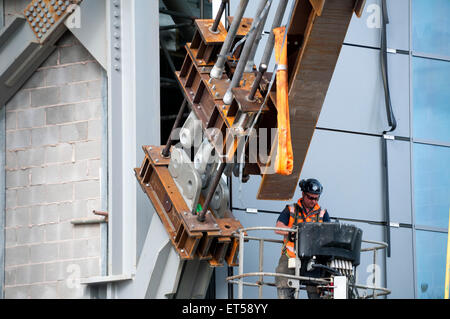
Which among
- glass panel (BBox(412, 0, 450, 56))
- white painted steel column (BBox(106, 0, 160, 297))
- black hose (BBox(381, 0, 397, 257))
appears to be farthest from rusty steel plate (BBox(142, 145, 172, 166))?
glass panel (BBox(412, 0, 450, 56))

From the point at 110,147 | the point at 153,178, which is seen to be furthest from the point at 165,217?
the point at 110,147

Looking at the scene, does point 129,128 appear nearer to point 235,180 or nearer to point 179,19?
point 235,180

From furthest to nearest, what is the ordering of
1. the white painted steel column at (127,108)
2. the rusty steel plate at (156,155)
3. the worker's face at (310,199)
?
the white painted steel column at (127,108)
the rusty steel plate at (156,155)
the worker's face at (310,199)

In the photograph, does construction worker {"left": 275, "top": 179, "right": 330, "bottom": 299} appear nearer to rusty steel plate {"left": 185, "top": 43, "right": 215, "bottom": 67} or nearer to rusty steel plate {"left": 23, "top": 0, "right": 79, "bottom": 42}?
rusty steel plate {"left": 185, "top": 43, "right": 215, "bottom": 67}

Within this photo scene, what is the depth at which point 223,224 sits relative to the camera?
12.7 meters

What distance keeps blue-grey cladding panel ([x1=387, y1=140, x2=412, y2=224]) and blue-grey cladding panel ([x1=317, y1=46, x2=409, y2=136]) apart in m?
0.26

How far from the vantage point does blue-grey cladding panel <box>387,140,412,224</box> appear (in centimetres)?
1566

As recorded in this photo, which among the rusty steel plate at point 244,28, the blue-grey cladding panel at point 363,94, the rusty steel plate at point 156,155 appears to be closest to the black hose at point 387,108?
the blue-grey cladding panel at point 363,94

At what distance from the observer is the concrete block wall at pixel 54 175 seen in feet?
48.2

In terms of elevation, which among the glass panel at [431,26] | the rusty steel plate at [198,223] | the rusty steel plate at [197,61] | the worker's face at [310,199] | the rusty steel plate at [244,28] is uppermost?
the glass panel at [431,26]

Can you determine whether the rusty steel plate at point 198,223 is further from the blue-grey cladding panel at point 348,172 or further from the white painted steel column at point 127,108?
the blue-grey cladding panel at point 348,172

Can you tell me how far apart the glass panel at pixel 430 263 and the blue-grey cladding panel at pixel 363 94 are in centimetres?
158

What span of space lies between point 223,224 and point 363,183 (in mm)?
3524

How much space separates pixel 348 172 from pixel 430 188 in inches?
54.1
